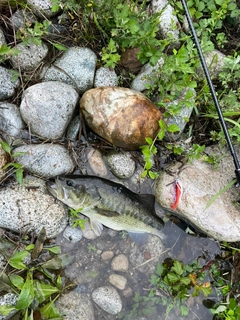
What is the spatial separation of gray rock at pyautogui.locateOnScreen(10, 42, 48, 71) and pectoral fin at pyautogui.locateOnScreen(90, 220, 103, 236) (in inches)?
75.6

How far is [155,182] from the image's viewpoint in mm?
4438

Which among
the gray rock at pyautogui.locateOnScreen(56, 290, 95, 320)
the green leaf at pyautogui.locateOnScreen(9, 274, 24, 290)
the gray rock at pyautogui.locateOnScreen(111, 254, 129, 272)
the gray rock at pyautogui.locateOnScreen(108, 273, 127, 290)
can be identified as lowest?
the gray rock at pyautogui.locateOnScreen(56, 290, 95, 320)

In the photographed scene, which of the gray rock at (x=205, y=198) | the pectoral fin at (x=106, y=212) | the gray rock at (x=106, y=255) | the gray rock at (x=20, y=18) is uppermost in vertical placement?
the gray rock at (x=20, y=18)

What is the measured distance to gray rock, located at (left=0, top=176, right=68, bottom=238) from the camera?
152 inches

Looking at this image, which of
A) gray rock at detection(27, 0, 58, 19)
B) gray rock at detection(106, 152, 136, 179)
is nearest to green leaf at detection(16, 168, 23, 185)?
gray rock at detection(106, 152, 136, 179)

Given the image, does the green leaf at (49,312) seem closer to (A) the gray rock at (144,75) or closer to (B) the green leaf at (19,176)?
(B) the green leaf at (19,176)

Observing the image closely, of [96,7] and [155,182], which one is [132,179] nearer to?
[155,182]

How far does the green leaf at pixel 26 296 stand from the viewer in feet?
10.9

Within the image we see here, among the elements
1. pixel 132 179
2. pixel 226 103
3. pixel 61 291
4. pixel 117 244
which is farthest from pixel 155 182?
pixel 61 291

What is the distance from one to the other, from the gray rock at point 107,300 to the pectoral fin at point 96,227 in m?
0.64

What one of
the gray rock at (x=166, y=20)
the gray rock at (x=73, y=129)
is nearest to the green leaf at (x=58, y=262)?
the gray rock at (x=73, y=129)

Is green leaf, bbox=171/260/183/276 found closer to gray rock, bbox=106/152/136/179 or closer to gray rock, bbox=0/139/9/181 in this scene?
gray rock, bbox=106/152/136/179

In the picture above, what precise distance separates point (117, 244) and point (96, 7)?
2.79 meters

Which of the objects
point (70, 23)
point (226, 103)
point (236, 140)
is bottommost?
point (236, 140)
